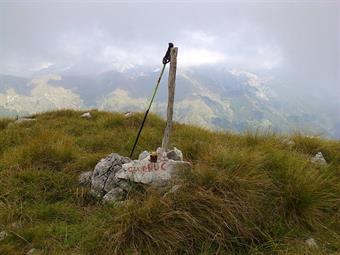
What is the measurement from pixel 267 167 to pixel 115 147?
451 centimetres

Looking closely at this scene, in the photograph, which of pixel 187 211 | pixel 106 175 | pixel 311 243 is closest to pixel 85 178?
pixel 106 175

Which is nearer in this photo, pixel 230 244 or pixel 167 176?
pixel 230 244

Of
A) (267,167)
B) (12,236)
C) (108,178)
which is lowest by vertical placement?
(12,236)

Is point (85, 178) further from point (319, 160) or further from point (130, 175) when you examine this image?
point (319, 160)

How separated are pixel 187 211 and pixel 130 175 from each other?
1.62 meters

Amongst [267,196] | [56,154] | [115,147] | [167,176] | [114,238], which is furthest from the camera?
[115,147]

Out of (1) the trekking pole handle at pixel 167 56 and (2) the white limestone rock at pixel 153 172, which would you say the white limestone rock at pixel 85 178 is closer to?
(2) the white limestone rock at pixel 153 172

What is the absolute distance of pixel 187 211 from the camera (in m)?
5.09

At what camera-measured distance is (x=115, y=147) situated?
945cm

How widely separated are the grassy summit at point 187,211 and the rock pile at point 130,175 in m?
0.24

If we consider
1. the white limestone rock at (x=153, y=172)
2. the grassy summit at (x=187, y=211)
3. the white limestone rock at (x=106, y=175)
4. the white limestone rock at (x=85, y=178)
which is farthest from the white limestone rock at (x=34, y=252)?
the white limestone rock at (x=85, y=178)

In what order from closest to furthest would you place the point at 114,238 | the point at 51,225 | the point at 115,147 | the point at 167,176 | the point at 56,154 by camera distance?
the point at 114,238 → the point at 51,225 → the point at 167,176 → the point at 56,154 → the point at 115,147

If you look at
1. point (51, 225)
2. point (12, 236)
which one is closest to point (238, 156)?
point (51, 225)

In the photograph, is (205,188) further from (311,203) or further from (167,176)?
(311,203)
